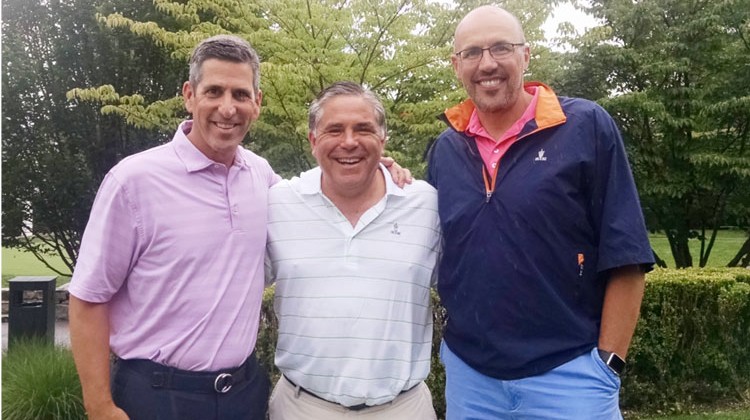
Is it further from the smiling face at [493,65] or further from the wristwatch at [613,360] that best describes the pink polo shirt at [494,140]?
the wristwatch at [613,360]

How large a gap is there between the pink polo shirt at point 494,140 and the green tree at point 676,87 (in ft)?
24.7

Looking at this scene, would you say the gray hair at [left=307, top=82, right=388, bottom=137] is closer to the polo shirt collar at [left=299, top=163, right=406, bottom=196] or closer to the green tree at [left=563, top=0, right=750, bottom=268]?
the polo shirt collar at [left=299, top=163, right=406, bottom=196]

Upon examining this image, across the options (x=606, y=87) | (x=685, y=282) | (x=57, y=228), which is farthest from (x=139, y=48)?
(x=685, y=282)

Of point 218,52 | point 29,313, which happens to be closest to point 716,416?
point 218,52

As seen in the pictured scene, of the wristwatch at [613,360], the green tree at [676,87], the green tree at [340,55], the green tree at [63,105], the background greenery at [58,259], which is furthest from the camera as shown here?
the background greenery at [58,259]

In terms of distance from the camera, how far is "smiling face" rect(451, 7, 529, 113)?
263cm

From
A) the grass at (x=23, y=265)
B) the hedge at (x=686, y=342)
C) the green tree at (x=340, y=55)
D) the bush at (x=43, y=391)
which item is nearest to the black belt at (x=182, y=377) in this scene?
the bush at (x=43, y=391)

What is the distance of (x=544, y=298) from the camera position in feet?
8.02

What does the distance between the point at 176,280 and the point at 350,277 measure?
0.63 metres

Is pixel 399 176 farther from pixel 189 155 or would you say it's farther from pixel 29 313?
pixel 29 313

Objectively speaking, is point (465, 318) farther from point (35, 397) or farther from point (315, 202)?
point (35, 397)

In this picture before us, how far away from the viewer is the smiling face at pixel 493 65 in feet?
8.63

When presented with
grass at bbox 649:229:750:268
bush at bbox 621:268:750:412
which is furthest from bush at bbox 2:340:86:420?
grass at bbox 649:229:750:268

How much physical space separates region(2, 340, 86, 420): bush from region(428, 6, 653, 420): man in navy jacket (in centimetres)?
358
